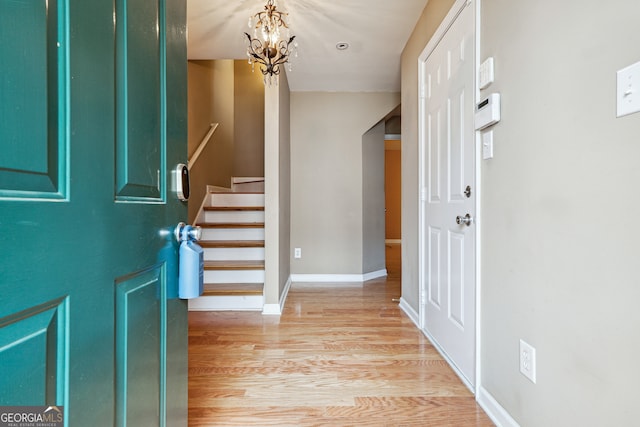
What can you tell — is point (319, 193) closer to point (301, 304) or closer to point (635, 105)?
point (301, 304)

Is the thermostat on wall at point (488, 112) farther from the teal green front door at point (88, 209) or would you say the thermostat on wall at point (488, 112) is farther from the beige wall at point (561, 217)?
the teal green front door at point (88, 209)

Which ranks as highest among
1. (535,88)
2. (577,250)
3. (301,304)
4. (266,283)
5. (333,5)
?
(333,5)

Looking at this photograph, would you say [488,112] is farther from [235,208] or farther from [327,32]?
[235,208]

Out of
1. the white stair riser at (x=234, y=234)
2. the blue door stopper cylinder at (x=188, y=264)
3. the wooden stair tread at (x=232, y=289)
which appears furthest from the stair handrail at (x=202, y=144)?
the blue door stopper cylinder at (x=188, y=264)

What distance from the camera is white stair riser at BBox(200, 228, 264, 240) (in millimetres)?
3572

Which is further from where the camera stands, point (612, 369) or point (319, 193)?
point (319, 193)

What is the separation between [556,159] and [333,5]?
6.54 feet

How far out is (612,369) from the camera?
2.73ft

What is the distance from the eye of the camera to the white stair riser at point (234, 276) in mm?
3113

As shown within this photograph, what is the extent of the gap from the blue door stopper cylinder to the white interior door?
135cm

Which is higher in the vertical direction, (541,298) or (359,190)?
(359,190)

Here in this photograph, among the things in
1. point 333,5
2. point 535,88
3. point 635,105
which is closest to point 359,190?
point 333,5

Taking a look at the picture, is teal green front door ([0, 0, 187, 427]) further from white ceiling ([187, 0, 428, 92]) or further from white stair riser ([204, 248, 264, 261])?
white stair riser ([204, 248, 264, 261])

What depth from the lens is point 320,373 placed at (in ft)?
5.87
